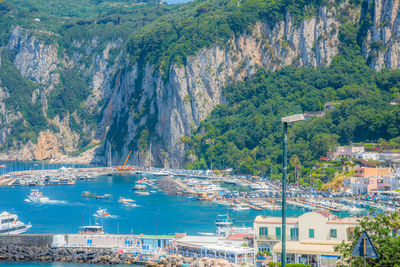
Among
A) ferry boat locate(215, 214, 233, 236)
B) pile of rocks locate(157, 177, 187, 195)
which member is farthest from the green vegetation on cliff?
ferry boat locate(215, 214, 233, 236)

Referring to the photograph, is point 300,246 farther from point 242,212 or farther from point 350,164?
point 350,164

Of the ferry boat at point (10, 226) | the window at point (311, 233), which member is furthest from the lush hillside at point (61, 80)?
the window at point (311, 233)

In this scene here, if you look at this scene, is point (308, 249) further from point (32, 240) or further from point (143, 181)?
point (143, 181)

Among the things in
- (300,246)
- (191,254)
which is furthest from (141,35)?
(300,246)

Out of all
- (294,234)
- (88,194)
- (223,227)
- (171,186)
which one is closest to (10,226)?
(223,227)

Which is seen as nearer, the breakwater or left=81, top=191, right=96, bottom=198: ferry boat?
the breakwater

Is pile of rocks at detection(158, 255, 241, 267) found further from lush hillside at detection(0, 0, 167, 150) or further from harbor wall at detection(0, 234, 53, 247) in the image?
lush hillside at detection(0, 0, 167, 150)
